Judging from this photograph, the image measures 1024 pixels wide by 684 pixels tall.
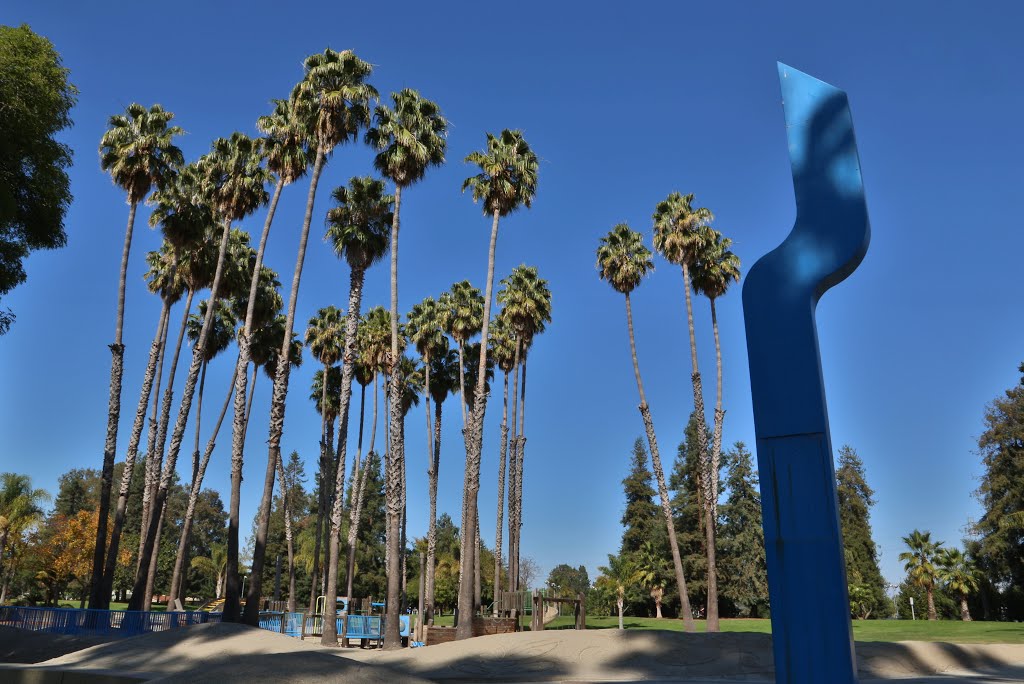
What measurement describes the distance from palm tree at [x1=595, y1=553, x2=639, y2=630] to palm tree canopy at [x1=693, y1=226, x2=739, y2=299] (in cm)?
3044

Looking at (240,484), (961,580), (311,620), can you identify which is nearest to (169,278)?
(240,484)

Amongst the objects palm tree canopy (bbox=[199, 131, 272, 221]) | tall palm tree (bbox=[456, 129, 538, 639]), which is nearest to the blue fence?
tall palm tree (bbox=[456, 129, 538, 639])

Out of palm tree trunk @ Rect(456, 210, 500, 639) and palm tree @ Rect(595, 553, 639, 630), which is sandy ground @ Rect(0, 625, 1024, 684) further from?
palm tree @ Rect(595, 553, 639, 630)

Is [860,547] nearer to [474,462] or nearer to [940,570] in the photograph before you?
[940,570]

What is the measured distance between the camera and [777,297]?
285 inches

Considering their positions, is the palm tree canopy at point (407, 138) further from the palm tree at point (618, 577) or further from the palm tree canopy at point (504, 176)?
the palm tree at point (618, 577)

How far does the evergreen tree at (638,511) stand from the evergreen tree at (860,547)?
16.8 meters

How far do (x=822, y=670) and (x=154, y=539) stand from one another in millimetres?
29511

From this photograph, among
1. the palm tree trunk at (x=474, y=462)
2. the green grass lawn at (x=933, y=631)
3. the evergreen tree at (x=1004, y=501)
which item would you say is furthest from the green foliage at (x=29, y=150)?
the evergreen tree at (x=1004, y=501)

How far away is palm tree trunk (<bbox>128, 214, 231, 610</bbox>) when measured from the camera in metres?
27.4

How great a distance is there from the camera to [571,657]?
17750 millimetres

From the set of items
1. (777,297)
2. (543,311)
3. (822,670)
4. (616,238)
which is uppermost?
(616,238)

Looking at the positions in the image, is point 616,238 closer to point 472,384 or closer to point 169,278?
point 472,384

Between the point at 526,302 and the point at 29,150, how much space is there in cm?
2379
